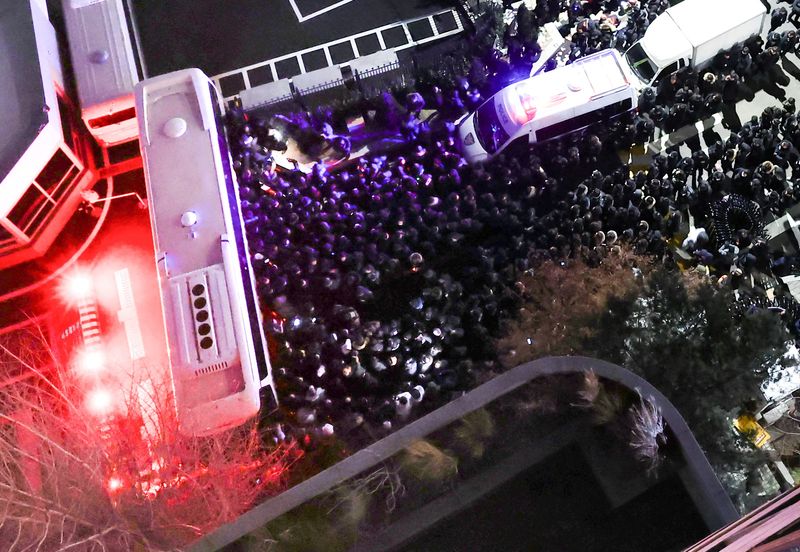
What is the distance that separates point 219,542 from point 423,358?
441cm

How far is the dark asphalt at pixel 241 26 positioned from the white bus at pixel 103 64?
1.21 meters

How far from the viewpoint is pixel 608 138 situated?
13992 mm

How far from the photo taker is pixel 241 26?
51.6 ft

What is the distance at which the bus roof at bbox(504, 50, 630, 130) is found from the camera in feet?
43.3

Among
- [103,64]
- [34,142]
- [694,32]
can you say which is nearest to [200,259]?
[34,142]

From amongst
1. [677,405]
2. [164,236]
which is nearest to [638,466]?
[677,405]

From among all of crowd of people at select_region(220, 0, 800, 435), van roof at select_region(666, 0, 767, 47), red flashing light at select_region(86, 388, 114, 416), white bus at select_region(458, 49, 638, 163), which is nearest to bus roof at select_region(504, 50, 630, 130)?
white bus at select_region(458, 49, 638, 163)

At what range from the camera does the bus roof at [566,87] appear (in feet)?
43.3

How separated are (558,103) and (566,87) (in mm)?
368

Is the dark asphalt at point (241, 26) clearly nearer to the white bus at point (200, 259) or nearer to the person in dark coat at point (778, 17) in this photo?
the white bus at point (200, 259)

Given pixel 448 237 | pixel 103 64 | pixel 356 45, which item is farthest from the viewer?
pixel 356 45

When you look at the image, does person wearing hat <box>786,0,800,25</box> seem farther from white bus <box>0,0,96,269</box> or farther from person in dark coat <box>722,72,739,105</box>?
white bus <box>0,0,96,269</box>

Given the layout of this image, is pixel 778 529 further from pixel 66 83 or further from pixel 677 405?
pixel 66 83

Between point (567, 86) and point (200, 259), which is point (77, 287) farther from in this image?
point (567, 86)
